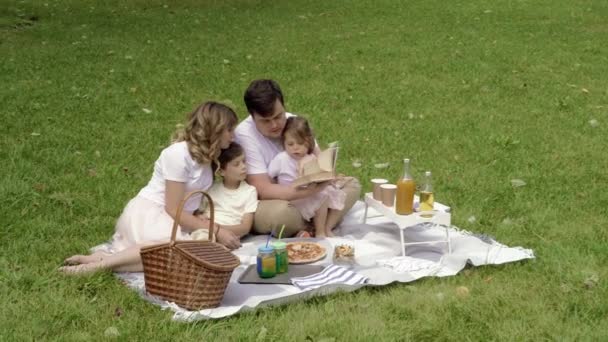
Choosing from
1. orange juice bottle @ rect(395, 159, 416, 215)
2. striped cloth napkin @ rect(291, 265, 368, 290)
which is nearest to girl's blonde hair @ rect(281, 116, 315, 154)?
orange juice bottle @ rect(395, 159, 416, 215)

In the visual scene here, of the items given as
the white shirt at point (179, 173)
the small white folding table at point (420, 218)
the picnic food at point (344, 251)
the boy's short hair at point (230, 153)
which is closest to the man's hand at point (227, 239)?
the white shirt at point (179, 173)

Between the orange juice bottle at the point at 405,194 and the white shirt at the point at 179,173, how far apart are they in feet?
3.64

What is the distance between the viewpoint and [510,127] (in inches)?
297

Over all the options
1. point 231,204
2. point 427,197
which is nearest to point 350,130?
point 231,204

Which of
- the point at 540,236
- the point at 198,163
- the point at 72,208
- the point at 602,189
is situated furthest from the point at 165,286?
the point at 602,189

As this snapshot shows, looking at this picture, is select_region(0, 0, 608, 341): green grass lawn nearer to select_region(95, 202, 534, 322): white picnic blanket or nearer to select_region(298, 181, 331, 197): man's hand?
select_region(95, 202, 534, 322): white picnic blanket

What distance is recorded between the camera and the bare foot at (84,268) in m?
4.13

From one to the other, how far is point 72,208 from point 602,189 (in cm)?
372

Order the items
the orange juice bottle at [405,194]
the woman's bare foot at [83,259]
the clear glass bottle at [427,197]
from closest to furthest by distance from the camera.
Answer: the woman's bare foot at [83,259]
the orange juice bottle at [405,194]
the clear glass bottle at [427,197]

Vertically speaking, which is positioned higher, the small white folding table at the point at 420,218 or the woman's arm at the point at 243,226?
the small white folding table at the point at 420,218

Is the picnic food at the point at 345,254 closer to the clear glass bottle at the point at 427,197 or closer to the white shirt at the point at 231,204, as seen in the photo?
the clear glass bottle at the point at 427,197

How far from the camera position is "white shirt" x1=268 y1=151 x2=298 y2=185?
493 centimetres

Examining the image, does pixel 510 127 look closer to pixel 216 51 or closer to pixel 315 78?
pixel 315 78

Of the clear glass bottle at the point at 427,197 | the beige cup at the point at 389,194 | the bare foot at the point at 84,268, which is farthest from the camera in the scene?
the beige cup at the point at 389,194
